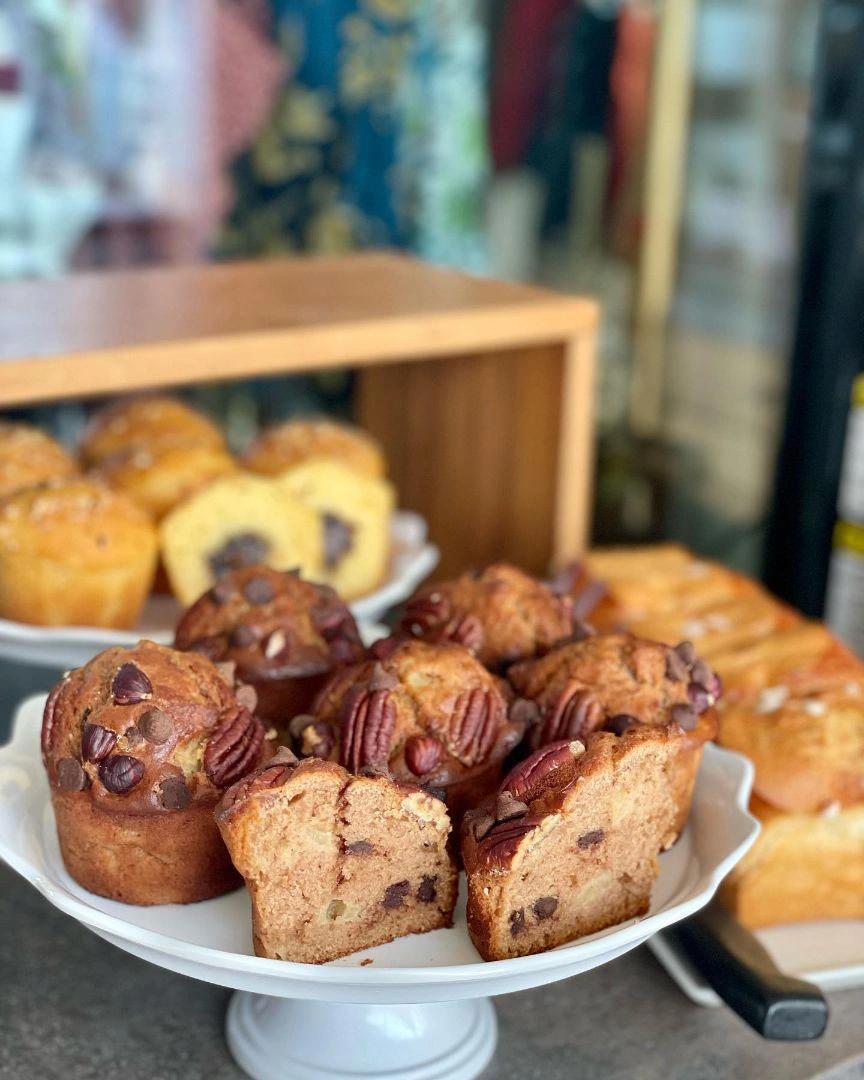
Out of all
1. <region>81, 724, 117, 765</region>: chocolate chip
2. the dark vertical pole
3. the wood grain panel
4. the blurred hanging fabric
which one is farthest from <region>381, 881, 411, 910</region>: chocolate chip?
the blurred hanging fabric

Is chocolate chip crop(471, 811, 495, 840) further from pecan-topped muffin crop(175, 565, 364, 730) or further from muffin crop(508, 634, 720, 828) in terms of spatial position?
pecan-topped muffin crop(175, 565, 364, 730)

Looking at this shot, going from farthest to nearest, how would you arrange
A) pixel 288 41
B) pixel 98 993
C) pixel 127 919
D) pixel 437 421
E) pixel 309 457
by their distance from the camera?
1. pixel 288 41
2. pixel 437 421
3. pixel 309 457
4. pixel 98 993
5. pixel 127 919

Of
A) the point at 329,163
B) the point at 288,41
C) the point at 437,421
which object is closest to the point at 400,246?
the point at 329,163

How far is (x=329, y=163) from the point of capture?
10.1 ft

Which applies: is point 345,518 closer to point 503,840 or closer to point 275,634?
point 275,634

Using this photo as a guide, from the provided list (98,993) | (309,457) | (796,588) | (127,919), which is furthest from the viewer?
(796,588)

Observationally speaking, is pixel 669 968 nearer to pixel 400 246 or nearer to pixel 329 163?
pixel 400 246

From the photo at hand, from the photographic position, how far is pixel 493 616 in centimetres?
110

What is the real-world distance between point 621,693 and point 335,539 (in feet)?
1.92

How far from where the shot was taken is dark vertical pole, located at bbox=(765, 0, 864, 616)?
79.1 inches

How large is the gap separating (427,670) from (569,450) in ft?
2.37

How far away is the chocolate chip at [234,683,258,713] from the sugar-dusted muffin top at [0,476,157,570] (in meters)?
0.41

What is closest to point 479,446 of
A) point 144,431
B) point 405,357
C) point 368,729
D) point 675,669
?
point 405,357

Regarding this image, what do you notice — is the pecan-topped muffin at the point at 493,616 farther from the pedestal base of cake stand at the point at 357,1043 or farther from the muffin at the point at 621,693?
the pedestal base of cake stand at the point at 357,1043
